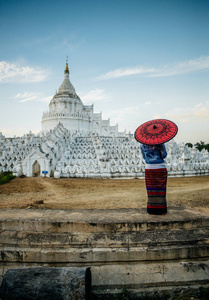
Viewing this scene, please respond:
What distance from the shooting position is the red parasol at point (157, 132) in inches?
196

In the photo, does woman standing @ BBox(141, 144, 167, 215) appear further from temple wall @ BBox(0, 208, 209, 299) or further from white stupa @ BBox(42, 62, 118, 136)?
white stupa @ BBox(42, 62, 118, 136)

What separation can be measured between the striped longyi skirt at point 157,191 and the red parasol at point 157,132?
76 centimetres

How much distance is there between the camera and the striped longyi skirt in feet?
16.5

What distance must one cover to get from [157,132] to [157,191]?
4.90ft

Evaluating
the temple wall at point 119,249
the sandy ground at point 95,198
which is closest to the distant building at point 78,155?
the sandy ground at point 95,198

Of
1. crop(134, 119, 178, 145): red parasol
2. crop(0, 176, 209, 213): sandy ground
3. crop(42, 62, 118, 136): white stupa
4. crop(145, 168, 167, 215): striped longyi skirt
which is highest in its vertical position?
crop(42, 62, 118, 136): white stupa

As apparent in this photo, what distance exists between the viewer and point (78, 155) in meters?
25.7

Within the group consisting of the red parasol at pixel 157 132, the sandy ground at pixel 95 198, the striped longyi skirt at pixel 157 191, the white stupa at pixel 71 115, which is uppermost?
the white stupa at pixel 71 115

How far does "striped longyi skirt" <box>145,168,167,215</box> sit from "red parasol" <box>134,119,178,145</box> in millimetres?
760

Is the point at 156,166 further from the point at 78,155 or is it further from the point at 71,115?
the point at 71,115

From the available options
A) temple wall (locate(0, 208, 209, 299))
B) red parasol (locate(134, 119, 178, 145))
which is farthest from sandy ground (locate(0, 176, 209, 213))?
red parasol (locate(134, 119, 178, 145))

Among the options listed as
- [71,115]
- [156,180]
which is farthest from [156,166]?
[71,115]

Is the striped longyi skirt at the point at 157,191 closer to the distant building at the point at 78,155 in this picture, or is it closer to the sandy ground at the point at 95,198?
the sandy ground at the point at 95,198

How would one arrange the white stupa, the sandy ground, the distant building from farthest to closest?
the white stupa
the distant building
the sandy ground
